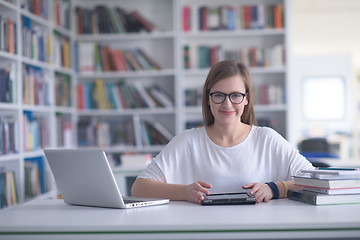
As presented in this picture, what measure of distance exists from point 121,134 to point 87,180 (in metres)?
3.24

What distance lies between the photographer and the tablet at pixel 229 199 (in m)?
1.60

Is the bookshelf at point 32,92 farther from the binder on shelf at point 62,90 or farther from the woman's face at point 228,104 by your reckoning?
the woman's face at point 228,104

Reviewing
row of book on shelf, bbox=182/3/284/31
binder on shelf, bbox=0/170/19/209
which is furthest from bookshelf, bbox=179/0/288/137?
binder on shelf, bbox=0/170/19/209

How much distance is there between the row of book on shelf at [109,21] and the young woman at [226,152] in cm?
295

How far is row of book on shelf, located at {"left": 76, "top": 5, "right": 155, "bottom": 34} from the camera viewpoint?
15.7ft

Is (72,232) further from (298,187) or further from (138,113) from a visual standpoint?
(138,113)

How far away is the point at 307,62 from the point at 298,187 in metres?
7.58

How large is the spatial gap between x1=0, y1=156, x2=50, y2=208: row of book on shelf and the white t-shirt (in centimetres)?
182

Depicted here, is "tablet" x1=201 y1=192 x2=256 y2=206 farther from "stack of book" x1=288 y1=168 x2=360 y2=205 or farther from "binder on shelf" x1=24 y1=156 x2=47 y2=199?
"binder on shelf" x1=24 y1=156 x2=47 y2=199

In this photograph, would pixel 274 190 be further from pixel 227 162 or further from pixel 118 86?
pixel 118 86

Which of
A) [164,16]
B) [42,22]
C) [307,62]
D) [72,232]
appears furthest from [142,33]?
[307,62]

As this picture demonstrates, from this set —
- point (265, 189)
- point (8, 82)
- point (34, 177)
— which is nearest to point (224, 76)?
point (265, 189)

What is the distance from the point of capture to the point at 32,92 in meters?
3.81

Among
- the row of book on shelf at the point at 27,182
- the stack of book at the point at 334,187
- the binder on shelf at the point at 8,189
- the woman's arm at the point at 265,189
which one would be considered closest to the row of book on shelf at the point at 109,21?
the row of book on shelf at the point at 27,182
